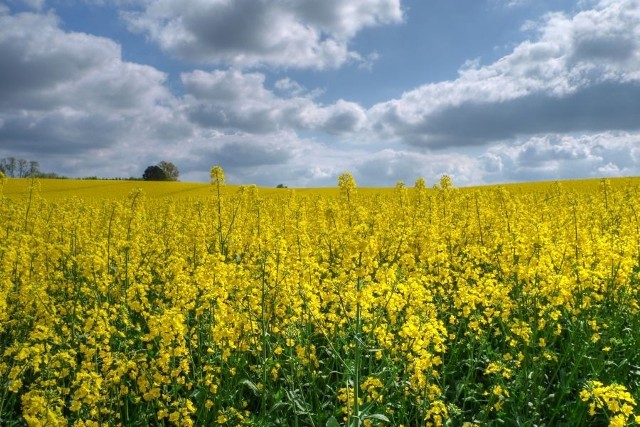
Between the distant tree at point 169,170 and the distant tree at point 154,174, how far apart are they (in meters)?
0.60

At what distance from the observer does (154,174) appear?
74812 millimetres

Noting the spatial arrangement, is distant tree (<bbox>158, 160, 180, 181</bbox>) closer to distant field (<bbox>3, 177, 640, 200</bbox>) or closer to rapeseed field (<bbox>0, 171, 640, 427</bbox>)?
distant field (<bbox>3, 177, 640, 200</bbox>)

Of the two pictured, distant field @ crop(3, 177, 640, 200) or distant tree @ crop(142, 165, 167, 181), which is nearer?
distant field @ crop(3, 177, 640, 200)

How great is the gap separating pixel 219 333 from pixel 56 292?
4.74m

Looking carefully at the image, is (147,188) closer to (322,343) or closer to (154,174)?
(154,174)

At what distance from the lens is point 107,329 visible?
214 inches

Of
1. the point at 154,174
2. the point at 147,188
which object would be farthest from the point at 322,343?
the point at 154,174

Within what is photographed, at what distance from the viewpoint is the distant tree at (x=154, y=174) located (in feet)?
244

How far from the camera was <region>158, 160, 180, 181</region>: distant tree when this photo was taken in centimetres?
7600

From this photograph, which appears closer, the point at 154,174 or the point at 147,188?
the point at 147,188

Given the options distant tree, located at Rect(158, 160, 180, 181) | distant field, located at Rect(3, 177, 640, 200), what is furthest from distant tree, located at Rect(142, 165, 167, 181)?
distant field, located at Rect(3, 177, 640, 200)

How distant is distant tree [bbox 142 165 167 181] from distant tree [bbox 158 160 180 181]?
60 centimetres

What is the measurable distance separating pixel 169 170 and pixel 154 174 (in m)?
4.38

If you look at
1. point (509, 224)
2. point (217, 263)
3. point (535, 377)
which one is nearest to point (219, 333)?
point (217, 263)
